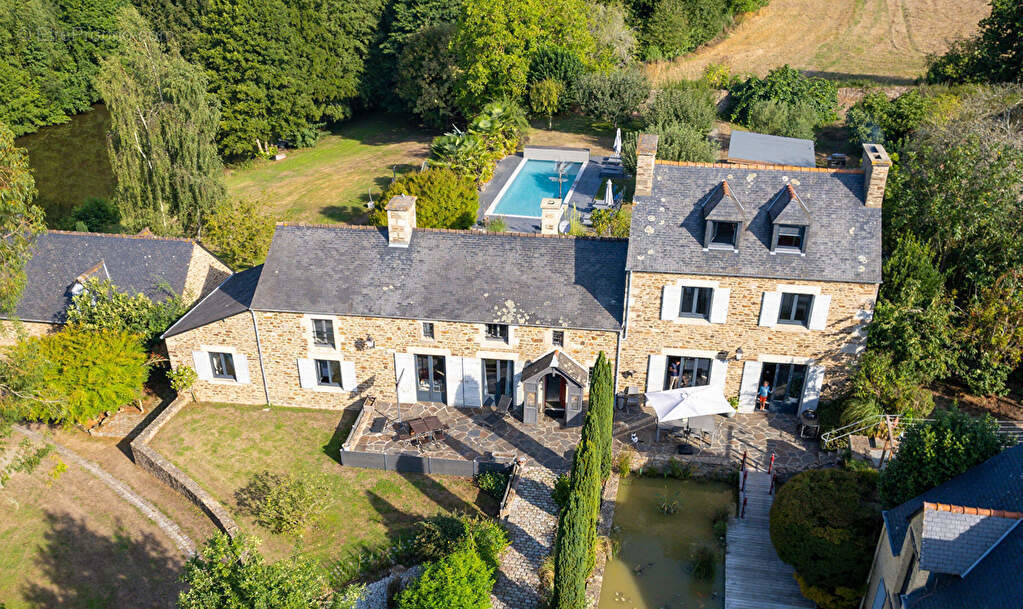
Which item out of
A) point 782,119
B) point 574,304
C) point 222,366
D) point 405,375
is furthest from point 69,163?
point 782,119

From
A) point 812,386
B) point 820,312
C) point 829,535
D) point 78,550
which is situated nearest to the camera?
point 829,535

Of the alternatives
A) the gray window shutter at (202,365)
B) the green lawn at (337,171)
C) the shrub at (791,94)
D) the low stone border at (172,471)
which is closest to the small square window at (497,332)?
the low stone border at (172,471)

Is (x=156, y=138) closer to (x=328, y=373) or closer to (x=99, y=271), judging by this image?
(x=99, y=271)

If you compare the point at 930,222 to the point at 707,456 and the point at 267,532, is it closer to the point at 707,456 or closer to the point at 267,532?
the point at 707,456

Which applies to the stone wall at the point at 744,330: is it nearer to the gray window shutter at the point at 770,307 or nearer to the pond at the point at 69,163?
the gray window shutter at the point at 770,307

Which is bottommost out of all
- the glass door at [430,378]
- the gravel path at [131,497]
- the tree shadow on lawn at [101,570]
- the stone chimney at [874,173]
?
the tree shadow on lawn at [101,570]

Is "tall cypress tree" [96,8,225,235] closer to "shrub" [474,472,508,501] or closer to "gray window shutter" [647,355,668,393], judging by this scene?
"shrub" [474,472,508,501]
